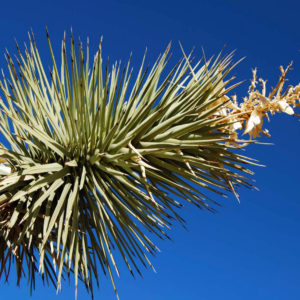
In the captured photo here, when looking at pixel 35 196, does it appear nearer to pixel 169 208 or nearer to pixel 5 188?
pixel 5 188

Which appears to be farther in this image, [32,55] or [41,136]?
[32,55]

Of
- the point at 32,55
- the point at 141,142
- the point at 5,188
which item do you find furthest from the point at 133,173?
the point at 32,55

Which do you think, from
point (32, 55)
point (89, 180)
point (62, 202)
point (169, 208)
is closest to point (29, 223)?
point (62, 202)

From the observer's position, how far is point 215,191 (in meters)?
2.71

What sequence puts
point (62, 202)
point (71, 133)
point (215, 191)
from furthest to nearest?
point (215, 191) < point (71, 133) < point (62, 202)

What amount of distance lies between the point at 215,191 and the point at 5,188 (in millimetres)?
1330

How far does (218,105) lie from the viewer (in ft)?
8.15

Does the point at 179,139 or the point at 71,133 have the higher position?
the point at 71,133

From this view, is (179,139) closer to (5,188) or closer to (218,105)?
(218,105)

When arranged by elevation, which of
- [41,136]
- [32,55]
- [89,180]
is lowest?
[89,180]

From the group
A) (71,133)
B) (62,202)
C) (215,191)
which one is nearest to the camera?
(62,202)

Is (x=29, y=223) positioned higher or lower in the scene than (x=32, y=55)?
lower

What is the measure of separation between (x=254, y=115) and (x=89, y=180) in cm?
108

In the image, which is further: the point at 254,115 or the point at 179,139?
the point at 179,139
